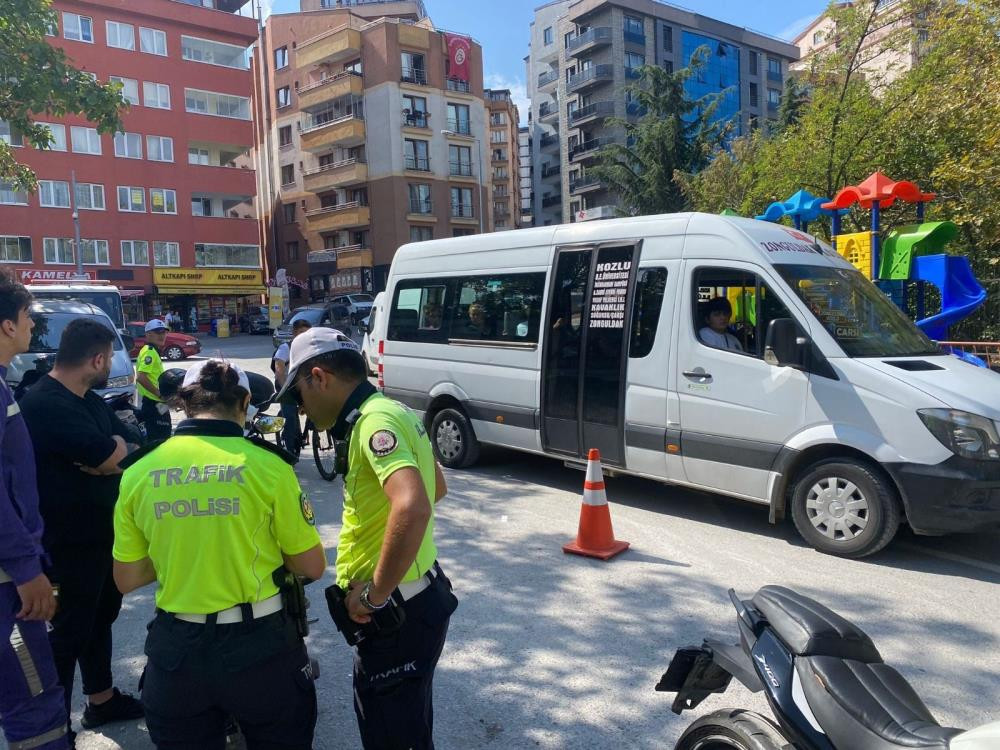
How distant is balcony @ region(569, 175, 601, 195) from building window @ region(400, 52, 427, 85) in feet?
46.9

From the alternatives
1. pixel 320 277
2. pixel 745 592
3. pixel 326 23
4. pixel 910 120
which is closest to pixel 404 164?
pixel 320 277

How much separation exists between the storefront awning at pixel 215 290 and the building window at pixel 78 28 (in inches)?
534

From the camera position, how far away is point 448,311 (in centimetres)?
820

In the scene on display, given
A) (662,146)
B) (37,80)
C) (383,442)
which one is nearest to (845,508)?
(383,442)

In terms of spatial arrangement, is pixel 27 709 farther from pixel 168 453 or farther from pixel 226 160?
pixel 226 160

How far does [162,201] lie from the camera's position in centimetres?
4200

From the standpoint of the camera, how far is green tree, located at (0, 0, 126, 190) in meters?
→ 8.97

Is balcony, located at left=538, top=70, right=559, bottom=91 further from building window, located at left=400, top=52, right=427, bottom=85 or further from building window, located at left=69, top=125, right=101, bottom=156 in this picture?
building window, located at left=69, top=125, right=101, bottom=156

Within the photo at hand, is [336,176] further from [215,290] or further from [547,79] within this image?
[547,79]

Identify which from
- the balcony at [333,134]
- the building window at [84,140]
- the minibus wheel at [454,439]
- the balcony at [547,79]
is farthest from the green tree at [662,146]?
the balcony at [547,79]

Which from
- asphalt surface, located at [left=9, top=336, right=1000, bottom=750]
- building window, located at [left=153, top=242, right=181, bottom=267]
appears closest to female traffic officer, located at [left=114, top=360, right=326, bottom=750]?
asphalt surface, located at [left=9, top=336, right=1000, bottom=750]

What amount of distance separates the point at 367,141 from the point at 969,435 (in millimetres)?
46730

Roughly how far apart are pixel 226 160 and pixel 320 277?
30.1 ft

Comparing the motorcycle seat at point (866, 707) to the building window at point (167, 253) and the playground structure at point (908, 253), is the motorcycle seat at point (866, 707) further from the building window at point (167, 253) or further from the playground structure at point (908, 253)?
the building window at point (167, 253)
